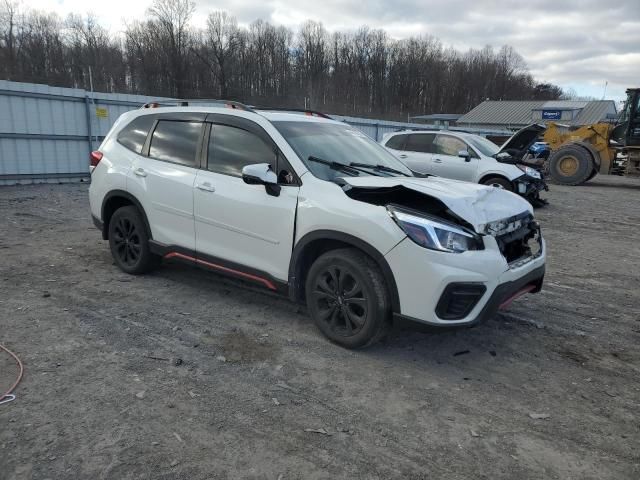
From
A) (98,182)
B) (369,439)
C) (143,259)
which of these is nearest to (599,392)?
(369,439)

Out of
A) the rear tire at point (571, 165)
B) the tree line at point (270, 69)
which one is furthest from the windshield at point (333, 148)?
the tree line at point (270, 69)

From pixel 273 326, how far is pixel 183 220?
1.38 metres

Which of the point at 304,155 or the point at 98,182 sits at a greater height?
the point at 304,155

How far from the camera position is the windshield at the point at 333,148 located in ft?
13.1

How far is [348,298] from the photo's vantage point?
11.8 feet

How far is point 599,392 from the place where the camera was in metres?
3.24

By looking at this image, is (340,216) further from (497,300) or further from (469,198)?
(497,300)

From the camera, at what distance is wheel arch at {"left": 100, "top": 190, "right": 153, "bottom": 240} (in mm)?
4941

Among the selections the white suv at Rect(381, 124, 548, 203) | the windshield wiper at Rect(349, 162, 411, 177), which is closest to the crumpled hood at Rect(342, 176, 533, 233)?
the windshield wiper at Rect(349, 162, 411, 177)

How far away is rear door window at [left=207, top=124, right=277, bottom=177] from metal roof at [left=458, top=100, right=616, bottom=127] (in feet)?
195

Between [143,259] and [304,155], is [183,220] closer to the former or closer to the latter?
[143,259]

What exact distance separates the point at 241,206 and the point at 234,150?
58cm

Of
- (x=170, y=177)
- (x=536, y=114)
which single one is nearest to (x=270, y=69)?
(x=536, y=114)

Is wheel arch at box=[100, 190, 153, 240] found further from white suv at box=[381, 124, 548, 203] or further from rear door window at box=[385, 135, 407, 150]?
rear door window at box=[385, 135, 407, 150]
